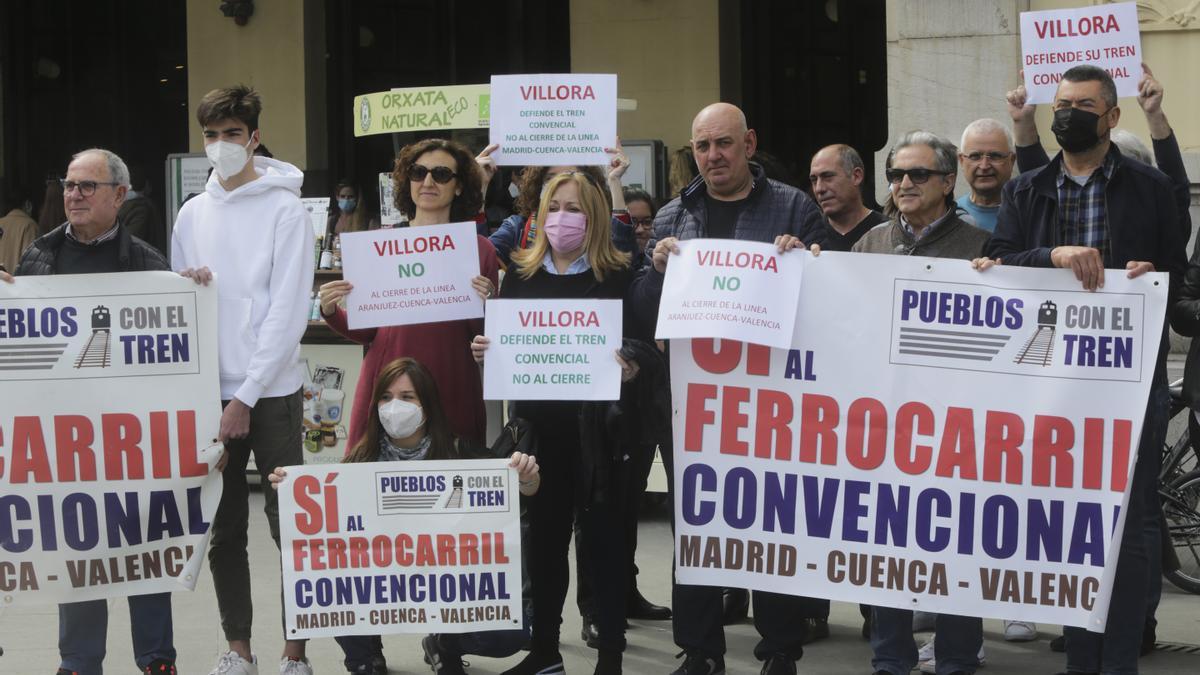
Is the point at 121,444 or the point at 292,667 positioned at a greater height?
the point at 121,444

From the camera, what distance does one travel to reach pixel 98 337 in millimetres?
5520

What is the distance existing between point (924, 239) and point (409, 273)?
1.77 meters

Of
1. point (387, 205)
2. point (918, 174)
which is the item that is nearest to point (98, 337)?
point (918, 174)

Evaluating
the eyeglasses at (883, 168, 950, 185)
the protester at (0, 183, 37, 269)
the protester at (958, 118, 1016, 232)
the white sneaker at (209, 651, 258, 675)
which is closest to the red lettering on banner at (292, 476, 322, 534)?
the white sneaker at (209, 651, 258, 675)

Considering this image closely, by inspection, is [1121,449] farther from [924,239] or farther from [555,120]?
[555,120]

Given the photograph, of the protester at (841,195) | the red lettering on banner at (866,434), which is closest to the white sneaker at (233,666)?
the red lettering on banner at (866,434)

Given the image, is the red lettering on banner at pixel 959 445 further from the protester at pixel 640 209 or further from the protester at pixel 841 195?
the protester at pixel 640 209

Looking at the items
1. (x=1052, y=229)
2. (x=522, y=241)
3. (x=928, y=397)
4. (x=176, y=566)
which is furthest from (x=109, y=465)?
(x=1052, y=229)

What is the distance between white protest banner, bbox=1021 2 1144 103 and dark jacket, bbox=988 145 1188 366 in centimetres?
103

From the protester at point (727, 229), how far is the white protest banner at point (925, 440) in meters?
0.25

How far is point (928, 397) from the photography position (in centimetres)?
531

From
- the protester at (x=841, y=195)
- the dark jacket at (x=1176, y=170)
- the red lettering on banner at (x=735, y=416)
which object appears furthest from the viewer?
the protester at (x=841, y=195)

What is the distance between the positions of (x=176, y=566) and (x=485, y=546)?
1086mm

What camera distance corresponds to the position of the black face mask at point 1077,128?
516 cm
